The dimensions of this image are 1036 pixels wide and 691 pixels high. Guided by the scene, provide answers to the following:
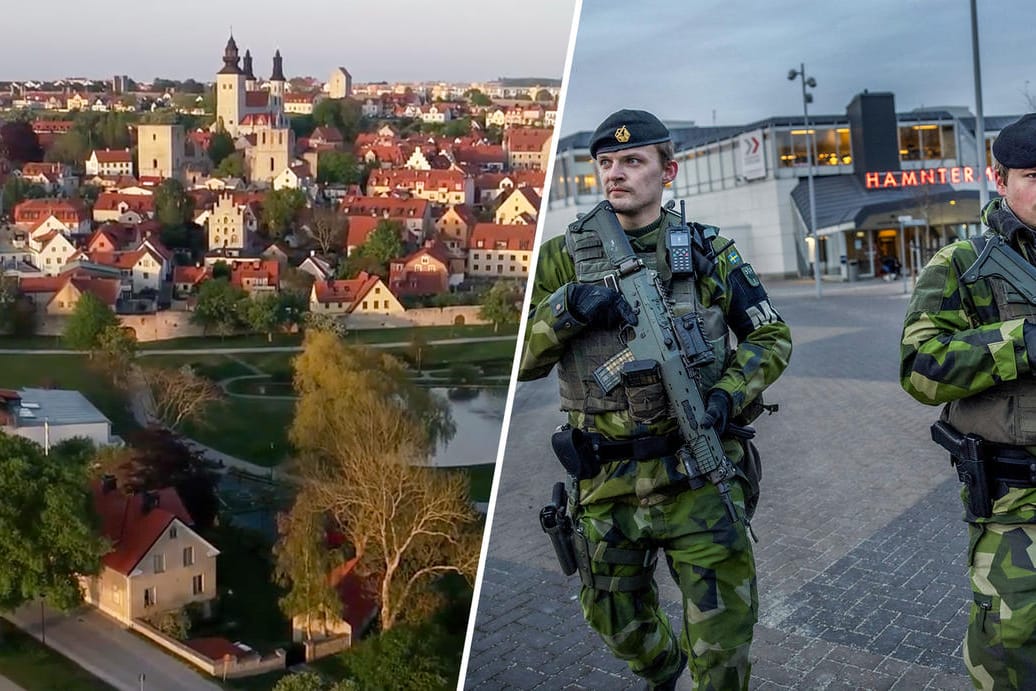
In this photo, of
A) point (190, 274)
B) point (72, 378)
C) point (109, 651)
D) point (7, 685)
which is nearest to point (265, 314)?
point (190, 274)

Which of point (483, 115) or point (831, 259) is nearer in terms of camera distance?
point (483, 115)

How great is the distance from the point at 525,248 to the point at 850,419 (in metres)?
4.27

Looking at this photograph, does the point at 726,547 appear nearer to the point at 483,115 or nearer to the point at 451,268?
the point at 451,268

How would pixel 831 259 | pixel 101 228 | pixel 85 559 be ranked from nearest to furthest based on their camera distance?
pixel 85 559 → pixel 101 228 → pixel 831 259

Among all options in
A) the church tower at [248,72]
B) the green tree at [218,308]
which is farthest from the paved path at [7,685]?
the church tower at [248,72]

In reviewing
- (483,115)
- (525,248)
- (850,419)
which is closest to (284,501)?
(525,248)

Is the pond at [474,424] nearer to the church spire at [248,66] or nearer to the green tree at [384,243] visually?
the green tree at [384,243]

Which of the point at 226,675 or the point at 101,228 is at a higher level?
the point at 101,228

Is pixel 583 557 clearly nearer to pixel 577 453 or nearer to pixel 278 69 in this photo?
pixel 577 453

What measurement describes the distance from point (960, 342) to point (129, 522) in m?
4.05

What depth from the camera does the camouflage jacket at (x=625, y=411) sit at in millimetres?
3041

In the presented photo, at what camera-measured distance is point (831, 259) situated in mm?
35438

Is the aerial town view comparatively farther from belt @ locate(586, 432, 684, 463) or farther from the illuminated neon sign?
the illuminated neon sign

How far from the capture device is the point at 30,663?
5.01 metres
